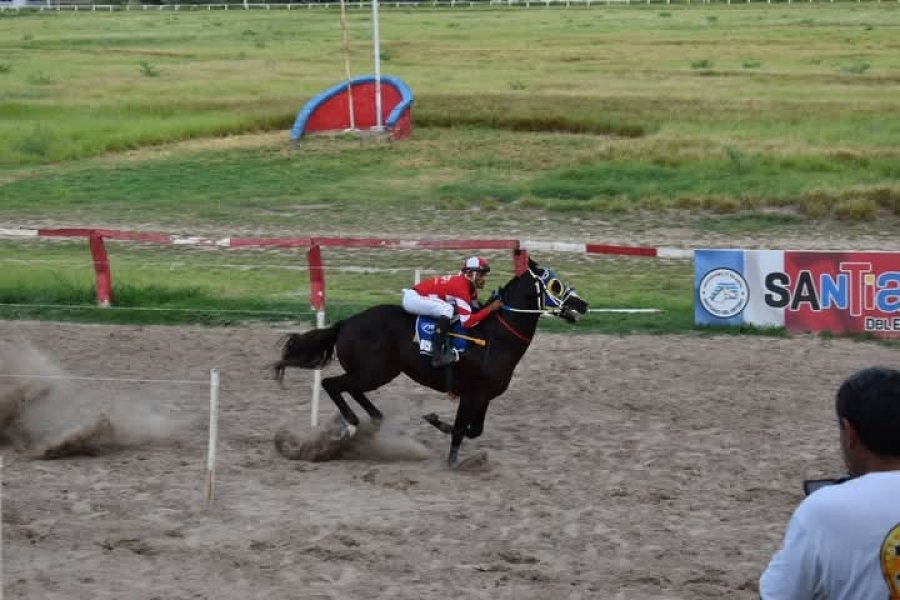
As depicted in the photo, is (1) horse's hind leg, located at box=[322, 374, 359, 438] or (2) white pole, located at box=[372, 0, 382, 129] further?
(2) white pole, located at box=[372, 0, 382, 129]

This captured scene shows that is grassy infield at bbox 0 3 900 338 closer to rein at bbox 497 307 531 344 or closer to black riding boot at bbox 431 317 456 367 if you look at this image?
rein at bbox 497 307 531 344

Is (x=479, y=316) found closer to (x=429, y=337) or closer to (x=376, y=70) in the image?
(x=429, y=337)

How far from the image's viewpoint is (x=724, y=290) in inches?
654

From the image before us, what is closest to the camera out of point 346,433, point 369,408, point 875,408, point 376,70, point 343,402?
point 875,408

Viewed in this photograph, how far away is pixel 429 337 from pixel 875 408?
25.7 feet

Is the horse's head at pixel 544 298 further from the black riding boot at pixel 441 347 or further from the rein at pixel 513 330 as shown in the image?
the black riding boot at pixel 441 347

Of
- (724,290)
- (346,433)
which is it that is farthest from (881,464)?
(724,290)

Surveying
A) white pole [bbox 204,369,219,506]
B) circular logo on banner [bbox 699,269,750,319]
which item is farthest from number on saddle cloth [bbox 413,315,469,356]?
circular logo on banner [bbox 699,269,750,319]

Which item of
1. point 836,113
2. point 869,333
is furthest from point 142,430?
point 836,113

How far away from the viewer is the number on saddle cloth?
11.7 m

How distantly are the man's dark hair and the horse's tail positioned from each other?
328 inches

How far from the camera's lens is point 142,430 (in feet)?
40.7

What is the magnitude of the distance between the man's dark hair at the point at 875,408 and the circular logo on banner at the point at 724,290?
41.7ft

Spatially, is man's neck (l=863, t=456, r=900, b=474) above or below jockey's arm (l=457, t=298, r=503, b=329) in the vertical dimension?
above
